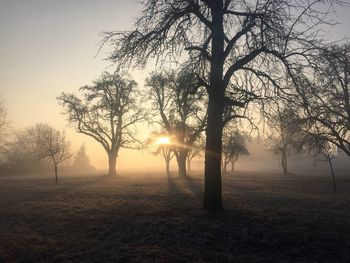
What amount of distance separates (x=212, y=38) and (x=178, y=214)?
7328mm

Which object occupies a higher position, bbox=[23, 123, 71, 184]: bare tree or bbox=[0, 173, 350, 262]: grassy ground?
bbox=[23, 123, 71, 184]: bare tree

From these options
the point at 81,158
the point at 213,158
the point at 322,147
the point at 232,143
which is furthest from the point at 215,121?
the point at 81,158

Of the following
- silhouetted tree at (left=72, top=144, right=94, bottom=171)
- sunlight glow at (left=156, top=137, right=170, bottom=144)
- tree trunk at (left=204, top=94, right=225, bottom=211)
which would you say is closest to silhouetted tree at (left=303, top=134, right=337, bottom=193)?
tree trunk at (left=204, top=94, right=225, bottom=211)

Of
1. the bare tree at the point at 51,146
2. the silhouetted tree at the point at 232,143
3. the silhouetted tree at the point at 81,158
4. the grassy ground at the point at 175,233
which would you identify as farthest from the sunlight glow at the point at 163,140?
the silhouetted tree at the point at 81,158

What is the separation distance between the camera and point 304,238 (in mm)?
9398

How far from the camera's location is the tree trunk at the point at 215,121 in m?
12.6

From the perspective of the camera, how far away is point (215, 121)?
502 inches

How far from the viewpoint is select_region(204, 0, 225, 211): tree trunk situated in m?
12.6

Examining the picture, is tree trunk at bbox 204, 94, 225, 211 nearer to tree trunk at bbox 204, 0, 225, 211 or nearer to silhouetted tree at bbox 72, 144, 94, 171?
tree trunk at bbox 204, 0, 225, 211

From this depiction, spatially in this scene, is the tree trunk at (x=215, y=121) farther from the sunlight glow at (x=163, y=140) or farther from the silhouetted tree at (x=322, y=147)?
the sunlight glow at (x=163, y=140)

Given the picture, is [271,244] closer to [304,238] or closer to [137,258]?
[304,238]

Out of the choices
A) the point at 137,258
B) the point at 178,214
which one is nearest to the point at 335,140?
the point at 178,214

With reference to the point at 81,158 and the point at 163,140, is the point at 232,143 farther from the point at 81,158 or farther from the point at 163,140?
the point at 81,158

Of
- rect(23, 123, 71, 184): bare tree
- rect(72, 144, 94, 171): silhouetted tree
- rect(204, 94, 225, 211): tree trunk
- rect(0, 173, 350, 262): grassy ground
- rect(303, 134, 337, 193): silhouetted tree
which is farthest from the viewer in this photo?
rect(72, 144, 94, 171): silhouetted tree
